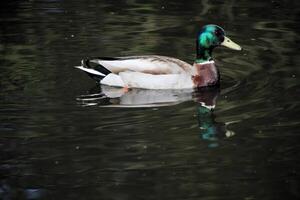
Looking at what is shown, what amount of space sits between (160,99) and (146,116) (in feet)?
3.40

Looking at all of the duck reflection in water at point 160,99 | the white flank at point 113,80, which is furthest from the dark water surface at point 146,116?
the white flank at point 113,80

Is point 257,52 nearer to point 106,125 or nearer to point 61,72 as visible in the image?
point 61,72

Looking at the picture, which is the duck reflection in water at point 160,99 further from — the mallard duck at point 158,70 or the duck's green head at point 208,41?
the duck's green head at point 208,41

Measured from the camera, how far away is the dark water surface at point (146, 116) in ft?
24.6

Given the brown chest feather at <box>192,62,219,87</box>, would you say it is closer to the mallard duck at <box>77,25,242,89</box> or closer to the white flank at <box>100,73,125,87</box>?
the mallard duck at <box>77,25,242,89</box>

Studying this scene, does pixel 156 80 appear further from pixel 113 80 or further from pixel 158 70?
pixel 113 80

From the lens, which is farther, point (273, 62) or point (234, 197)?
point (273, 62)

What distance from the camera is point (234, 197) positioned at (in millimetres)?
7109

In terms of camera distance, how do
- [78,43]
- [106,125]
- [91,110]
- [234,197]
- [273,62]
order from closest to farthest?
[234,197], [106,125], [91,110], [273,62], [78,43]

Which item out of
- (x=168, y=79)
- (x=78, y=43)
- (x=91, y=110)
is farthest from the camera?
(x=78, y=43)

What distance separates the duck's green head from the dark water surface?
44 centimetres

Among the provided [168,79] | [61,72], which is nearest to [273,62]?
[168,79]

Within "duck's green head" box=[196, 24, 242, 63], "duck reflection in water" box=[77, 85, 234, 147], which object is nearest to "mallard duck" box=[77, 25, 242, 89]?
"duck's green head" box=[196, 24, 242, 63]

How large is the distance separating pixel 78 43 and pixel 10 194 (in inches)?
228
